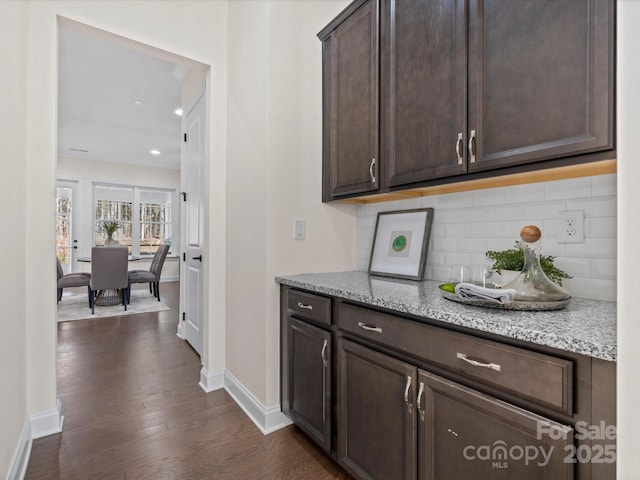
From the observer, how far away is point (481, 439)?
3.18ft

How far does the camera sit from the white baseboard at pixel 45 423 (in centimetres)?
188

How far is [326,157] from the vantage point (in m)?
2.10

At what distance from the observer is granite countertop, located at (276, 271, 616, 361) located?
0.79m

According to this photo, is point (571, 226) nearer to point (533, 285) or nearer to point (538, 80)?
point (533, 285)

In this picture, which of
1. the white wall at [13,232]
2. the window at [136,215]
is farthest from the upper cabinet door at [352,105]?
the window at [136,215]

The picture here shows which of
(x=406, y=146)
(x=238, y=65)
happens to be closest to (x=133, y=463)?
(x=406, y=146)

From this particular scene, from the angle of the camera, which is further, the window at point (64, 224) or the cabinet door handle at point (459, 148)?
the window at point (64, 224)

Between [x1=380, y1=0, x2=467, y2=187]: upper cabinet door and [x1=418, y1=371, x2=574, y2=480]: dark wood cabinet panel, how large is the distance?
0.87 m

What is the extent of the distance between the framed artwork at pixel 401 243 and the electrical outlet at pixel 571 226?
612 mm

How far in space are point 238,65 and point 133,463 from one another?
98.8 inches

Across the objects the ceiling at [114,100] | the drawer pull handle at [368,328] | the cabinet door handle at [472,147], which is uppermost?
the ceiling at [114,100]

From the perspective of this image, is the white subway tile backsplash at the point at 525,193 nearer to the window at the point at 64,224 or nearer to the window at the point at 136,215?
the window at the point at 136,215

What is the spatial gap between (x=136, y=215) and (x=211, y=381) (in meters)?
6.81
